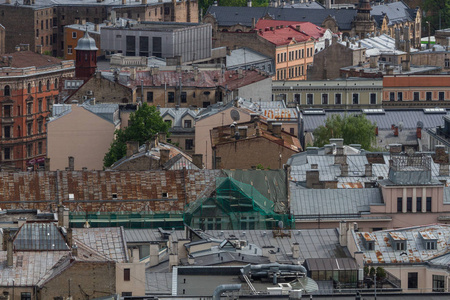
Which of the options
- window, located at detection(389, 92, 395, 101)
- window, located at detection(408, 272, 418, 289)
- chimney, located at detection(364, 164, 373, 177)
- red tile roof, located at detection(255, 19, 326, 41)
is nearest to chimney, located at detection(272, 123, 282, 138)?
chimney, located at detection(364, 164, 373, 177)

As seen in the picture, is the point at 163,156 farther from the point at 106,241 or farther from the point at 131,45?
the point at 131,45

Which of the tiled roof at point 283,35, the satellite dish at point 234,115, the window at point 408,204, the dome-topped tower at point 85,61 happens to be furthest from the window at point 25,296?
the tiled roof at point 283,35

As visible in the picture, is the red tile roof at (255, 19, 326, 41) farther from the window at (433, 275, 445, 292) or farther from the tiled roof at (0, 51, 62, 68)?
the window at (433, 275, 445, 292)

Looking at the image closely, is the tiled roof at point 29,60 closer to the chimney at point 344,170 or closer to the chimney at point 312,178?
the chimney at point 344,170

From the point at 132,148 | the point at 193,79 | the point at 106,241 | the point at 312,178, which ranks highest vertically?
the point at 193,79

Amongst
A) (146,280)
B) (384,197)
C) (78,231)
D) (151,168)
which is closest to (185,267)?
(146,280)

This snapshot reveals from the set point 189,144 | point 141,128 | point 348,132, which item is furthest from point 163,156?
point 348,132
